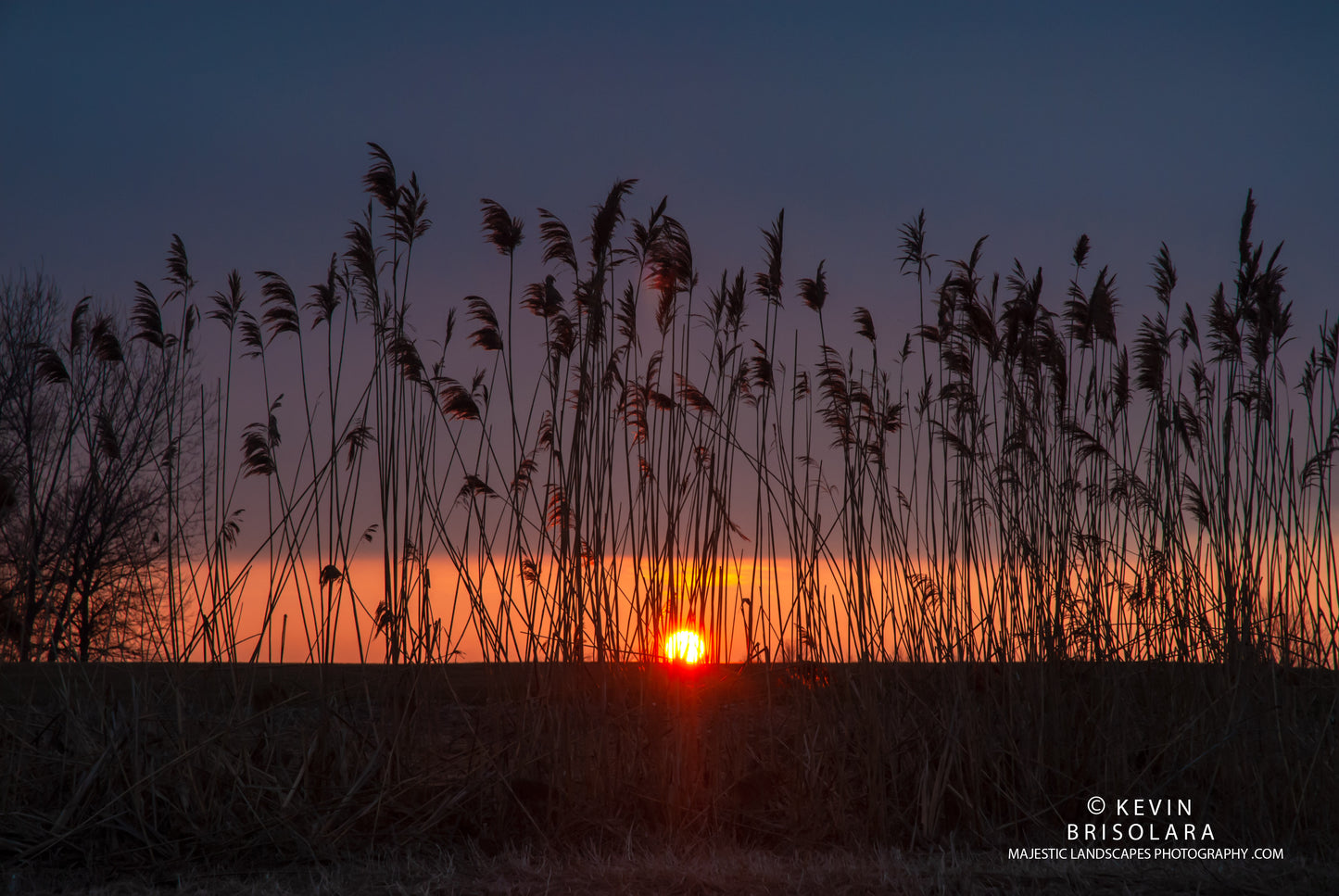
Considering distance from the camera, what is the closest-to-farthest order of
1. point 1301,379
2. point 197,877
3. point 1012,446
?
point 197,877 < point 1012,446 < point 1301,379

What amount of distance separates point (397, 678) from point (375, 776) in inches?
15.1

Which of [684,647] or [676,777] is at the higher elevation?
[684,647]

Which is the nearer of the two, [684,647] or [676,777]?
[676,777]

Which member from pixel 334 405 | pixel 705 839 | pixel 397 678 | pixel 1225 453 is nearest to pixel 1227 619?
pixel 1225 453

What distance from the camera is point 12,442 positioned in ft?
46.6

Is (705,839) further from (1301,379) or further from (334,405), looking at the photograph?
(1301,379)

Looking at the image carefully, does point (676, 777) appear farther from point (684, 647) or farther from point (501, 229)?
point (501, 229)

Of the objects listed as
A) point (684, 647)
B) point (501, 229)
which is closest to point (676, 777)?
point (684, 647)

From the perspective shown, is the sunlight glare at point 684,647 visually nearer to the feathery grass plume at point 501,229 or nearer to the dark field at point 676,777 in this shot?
the dark field at point 676,777

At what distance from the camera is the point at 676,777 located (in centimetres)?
348

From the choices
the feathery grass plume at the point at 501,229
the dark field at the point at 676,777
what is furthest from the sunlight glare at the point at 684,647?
the feathery grass plume at the point at 501,229

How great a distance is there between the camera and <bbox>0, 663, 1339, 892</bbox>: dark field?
3.28 meters

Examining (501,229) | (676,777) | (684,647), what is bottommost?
(676,777)

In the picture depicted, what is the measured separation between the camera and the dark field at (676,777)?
3.28m
